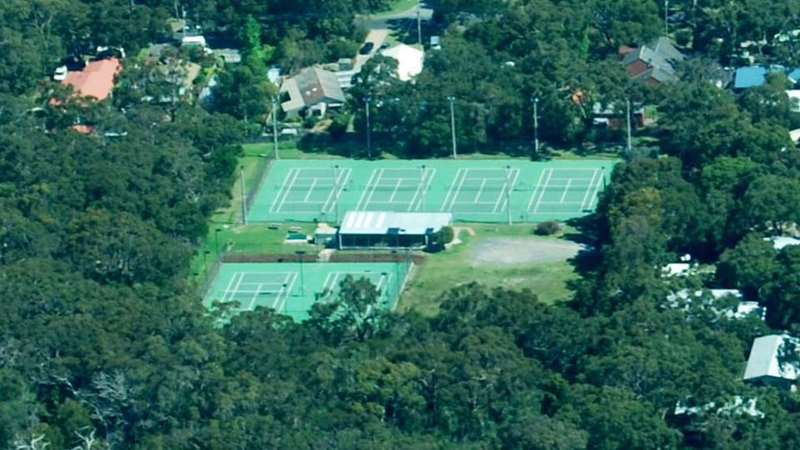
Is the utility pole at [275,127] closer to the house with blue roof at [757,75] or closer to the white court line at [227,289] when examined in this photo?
the white court line at [227,289]

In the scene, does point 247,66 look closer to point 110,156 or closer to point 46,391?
point 110,156

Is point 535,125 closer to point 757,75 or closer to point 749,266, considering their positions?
point 757,75

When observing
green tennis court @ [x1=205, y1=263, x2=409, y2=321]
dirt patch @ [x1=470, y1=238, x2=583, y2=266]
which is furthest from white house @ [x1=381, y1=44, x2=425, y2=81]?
green tennis court @ [x1=205, y1=263, x2=409, y2=321]

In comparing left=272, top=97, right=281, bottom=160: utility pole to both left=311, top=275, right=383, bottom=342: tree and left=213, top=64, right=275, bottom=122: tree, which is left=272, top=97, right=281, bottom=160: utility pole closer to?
left=213, top=64, right=275, bottom=122: tree

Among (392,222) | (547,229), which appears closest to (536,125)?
(547,229)

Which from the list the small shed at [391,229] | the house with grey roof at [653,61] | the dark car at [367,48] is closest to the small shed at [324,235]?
the small shed at [391,229]

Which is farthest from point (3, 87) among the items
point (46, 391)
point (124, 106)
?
point (46, 391)

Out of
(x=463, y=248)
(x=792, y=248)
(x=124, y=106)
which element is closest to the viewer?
(x=792, y=248)
